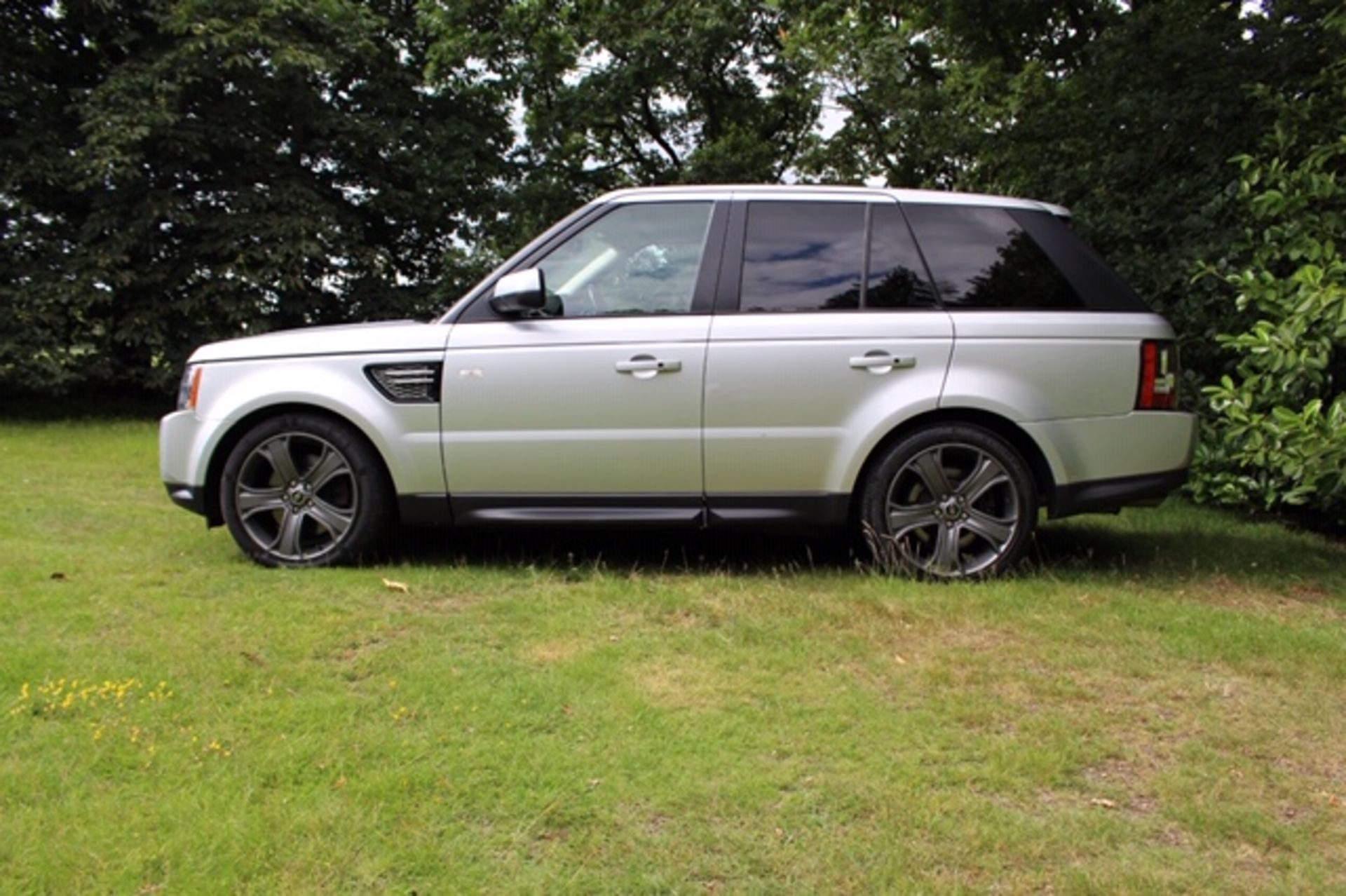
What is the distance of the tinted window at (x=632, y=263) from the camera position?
499cm

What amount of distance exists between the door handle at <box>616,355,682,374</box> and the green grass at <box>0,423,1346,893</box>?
0.97m

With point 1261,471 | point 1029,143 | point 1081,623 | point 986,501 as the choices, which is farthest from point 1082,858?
point 1029,143

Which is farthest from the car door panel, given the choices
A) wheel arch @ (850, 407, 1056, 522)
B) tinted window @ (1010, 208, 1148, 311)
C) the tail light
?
the tail light

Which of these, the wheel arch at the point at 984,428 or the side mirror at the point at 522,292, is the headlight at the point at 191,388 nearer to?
the side mirror at the point at 522,292

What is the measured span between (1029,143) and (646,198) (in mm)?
6398

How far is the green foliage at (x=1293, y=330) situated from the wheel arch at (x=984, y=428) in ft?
3.75

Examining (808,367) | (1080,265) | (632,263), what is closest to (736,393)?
(808,367)

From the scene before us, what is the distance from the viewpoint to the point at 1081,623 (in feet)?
13.9

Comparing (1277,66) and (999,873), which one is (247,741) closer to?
(999,873)

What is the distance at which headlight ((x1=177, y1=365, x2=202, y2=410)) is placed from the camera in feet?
16.9

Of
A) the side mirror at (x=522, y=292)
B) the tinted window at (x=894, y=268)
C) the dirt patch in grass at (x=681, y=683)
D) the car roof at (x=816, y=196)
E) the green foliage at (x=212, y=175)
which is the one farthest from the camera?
the green foliage at (x=212, y=175)

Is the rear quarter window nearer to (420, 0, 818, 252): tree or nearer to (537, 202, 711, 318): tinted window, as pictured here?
(537, 202, 711, 318): tinted window

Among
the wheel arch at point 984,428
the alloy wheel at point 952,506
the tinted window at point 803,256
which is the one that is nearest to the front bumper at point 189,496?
the tinted window at point 803,256

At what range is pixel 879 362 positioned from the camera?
4836 millimetres
